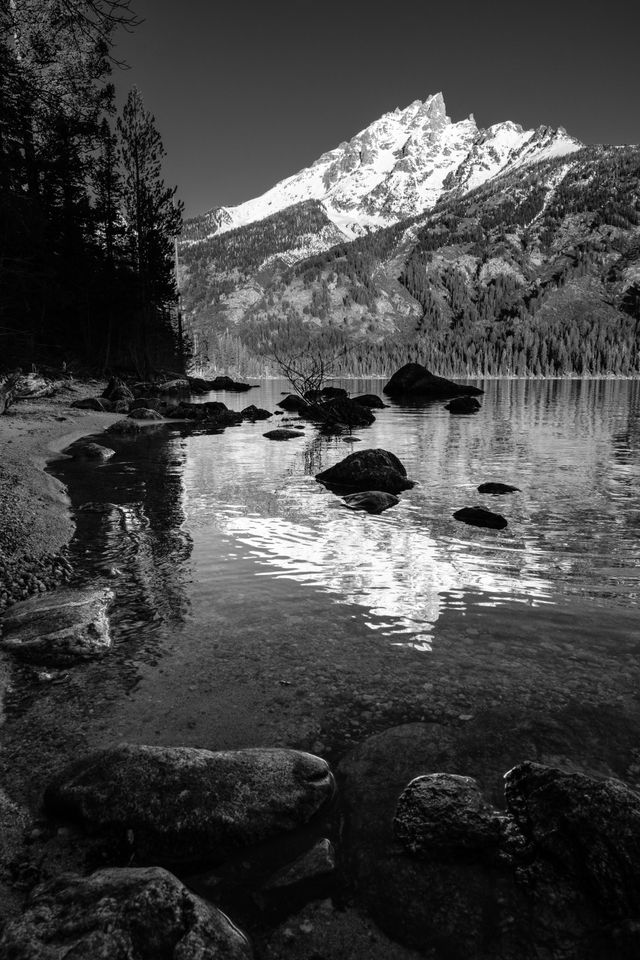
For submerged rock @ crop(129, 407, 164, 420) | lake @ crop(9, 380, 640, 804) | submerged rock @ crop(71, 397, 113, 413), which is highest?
submerged rock @ crop(71, 397, 113, 413)

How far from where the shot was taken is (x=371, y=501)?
33.7 ft

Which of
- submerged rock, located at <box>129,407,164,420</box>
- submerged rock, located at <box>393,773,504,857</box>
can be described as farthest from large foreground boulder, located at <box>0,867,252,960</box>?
submerged rock, located at <box>129,407,164,420</box>

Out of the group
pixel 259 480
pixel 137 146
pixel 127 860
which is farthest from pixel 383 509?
pixel 137 146

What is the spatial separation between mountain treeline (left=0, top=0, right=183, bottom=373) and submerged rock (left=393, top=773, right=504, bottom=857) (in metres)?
8.78

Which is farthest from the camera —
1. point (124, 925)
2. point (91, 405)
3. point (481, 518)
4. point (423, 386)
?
point (423, 386)

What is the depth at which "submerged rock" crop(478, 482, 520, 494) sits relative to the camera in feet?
38.5

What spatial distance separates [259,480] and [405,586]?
23.5ft

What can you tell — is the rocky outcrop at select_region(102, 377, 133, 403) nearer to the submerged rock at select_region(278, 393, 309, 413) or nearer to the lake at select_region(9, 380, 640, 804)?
the submerged rock at select_region(278, 393, 309, 413)

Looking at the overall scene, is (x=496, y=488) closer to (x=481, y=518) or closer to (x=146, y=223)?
(x=481, y=518)

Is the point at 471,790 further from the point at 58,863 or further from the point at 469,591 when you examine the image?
the point at 469,591

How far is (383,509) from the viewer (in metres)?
10.1

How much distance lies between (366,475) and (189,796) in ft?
32.0

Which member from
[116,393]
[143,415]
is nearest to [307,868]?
[143,415]

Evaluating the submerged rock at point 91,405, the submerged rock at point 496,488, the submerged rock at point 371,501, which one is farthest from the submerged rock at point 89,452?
the submerged rock at point 496,488
